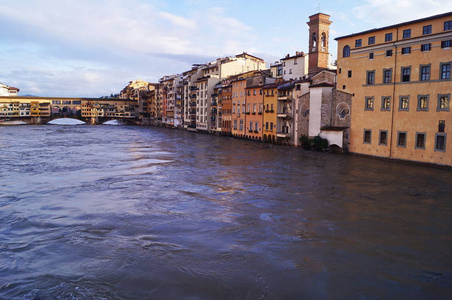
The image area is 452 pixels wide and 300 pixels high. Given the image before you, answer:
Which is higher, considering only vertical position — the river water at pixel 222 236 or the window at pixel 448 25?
the window at pixel 448 25

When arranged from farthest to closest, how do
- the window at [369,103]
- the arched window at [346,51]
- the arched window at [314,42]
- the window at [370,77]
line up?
the arched window at [314,42], the arched window at [346,51], the window at [369,103], the window at [370,77]

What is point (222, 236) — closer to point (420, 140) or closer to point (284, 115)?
point (420, 140)

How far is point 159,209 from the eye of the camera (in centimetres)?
1553

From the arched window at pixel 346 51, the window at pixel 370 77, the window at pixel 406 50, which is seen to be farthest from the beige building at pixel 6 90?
the window at pixel 406 50

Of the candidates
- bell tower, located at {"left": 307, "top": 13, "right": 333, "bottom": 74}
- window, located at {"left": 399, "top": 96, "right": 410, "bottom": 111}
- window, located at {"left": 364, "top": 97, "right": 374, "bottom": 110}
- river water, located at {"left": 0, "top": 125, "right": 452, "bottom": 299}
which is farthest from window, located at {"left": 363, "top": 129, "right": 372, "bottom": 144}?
bell tower, located at {"left": 307, "top": 13, "right": 333, "bottom": 74}

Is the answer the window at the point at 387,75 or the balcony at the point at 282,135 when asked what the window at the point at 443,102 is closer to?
the window at the point at 387,75

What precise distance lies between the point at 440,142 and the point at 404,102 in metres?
4.88

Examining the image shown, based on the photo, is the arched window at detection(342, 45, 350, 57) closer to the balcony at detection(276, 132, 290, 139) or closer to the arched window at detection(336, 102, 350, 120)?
the arched window at detection(336, 102, 350, 120)

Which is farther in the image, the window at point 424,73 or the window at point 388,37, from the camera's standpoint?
the window at point 388,37

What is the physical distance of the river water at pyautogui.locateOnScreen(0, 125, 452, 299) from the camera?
8.84 metres

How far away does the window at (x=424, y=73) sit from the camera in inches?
1151

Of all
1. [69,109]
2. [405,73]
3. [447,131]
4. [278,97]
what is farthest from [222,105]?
[69,109]

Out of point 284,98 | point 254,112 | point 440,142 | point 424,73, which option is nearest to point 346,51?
point 424,73

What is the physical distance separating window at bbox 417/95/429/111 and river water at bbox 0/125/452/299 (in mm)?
8122
